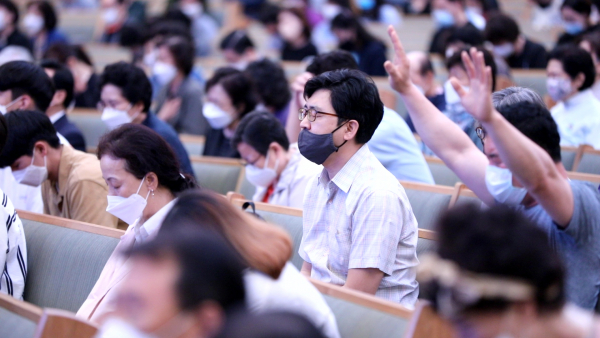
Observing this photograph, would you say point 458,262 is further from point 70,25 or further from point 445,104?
point 70,25

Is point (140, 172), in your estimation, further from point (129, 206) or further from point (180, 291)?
point (180, 291)

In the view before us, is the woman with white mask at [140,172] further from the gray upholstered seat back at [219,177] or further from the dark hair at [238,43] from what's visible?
the dark hair at [238,43]

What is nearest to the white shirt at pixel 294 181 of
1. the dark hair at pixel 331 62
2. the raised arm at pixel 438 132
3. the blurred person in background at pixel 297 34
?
the dark hair at pixel 331 62

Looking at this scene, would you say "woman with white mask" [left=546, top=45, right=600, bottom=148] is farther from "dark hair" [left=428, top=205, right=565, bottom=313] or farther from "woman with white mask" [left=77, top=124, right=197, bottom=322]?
"dark hair" [left=428, top=205, right=565, bottom=313]

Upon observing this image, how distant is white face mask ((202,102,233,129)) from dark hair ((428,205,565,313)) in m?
3.44

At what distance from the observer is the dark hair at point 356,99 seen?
2287 mm

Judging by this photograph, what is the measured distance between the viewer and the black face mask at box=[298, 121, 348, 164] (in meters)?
2.28

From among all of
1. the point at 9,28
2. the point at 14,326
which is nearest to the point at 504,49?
the point at 14,326

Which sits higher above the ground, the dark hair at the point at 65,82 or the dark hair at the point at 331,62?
the dark hair at the point at 331,62

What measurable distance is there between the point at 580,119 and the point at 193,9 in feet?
20.0

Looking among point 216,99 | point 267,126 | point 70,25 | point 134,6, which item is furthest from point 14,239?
point 70,25

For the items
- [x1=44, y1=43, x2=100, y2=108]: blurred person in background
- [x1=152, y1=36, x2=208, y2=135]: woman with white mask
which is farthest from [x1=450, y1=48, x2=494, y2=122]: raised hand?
[x1=44, y1=43, x2=100, y2=108]: blurred person in background

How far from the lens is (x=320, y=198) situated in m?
2.33

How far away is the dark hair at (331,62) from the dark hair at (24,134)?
4.45 feet
